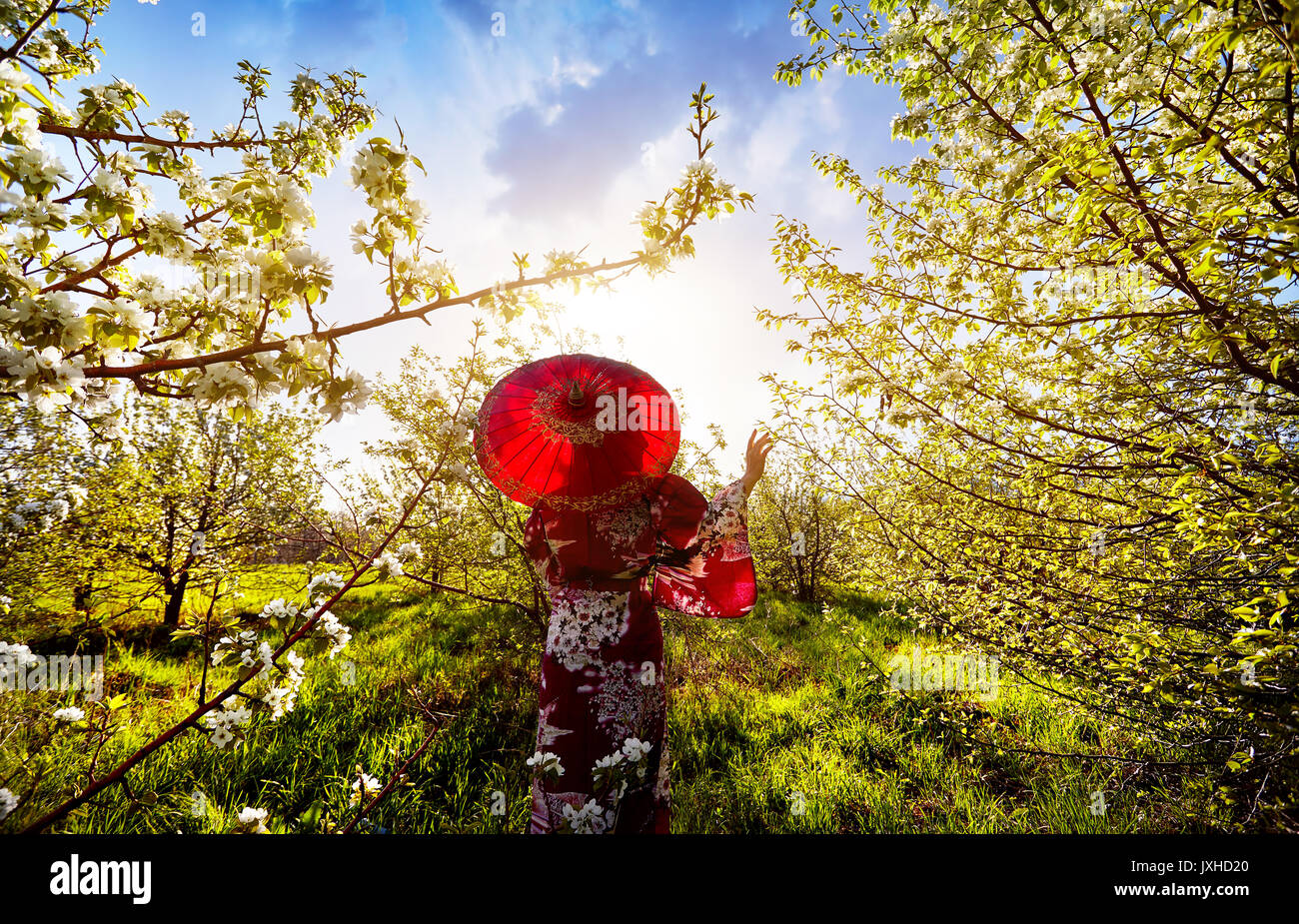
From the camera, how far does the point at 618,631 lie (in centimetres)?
216

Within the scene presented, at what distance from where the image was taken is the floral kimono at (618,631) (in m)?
2.04

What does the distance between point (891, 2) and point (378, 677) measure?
284 inches

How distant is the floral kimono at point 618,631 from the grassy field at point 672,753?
650 millimetres

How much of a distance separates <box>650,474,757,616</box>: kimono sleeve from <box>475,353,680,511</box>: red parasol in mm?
233

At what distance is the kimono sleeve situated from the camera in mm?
2238

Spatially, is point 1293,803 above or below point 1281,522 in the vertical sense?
below

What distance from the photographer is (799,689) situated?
5277mm

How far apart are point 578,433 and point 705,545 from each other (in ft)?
2.91
